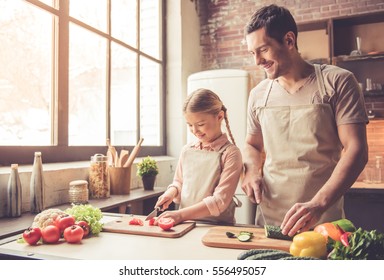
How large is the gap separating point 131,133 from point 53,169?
1.18m

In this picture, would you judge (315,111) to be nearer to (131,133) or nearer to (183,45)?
(131,133)

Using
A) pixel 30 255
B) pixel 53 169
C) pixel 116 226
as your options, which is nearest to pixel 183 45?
pixel 53 169

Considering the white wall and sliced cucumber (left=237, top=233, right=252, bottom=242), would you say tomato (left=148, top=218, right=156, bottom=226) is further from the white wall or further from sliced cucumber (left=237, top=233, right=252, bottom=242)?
the white wall

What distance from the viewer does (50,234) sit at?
1085 mm

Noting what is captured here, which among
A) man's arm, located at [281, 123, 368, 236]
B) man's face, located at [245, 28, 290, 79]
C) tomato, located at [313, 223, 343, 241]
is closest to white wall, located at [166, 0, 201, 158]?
man's face, located at [245, 28, 290, 79]

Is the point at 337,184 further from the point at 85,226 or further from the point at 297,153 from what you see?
the point at 85,226

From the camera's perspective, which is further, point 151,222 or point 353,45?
point 353,45

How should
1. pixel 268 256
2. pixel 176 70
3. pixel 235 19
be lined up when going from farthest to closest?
pixel 235 19 → pixel 176 70 → pixel 268 256

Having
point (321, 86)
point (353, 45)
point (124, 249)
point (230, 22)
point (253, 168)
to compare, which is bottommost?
point (124, 249)

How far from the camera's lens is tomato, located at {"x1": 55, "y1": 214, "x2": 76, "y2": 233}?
3.73ft

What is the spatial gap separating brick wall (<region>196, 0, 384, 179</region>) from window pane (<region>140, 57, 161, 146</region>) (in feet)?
2.23

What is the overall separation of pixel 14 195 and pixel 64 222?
520 mm

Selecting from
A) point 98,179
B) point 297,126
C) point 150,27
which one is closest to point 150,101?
point 150,27
